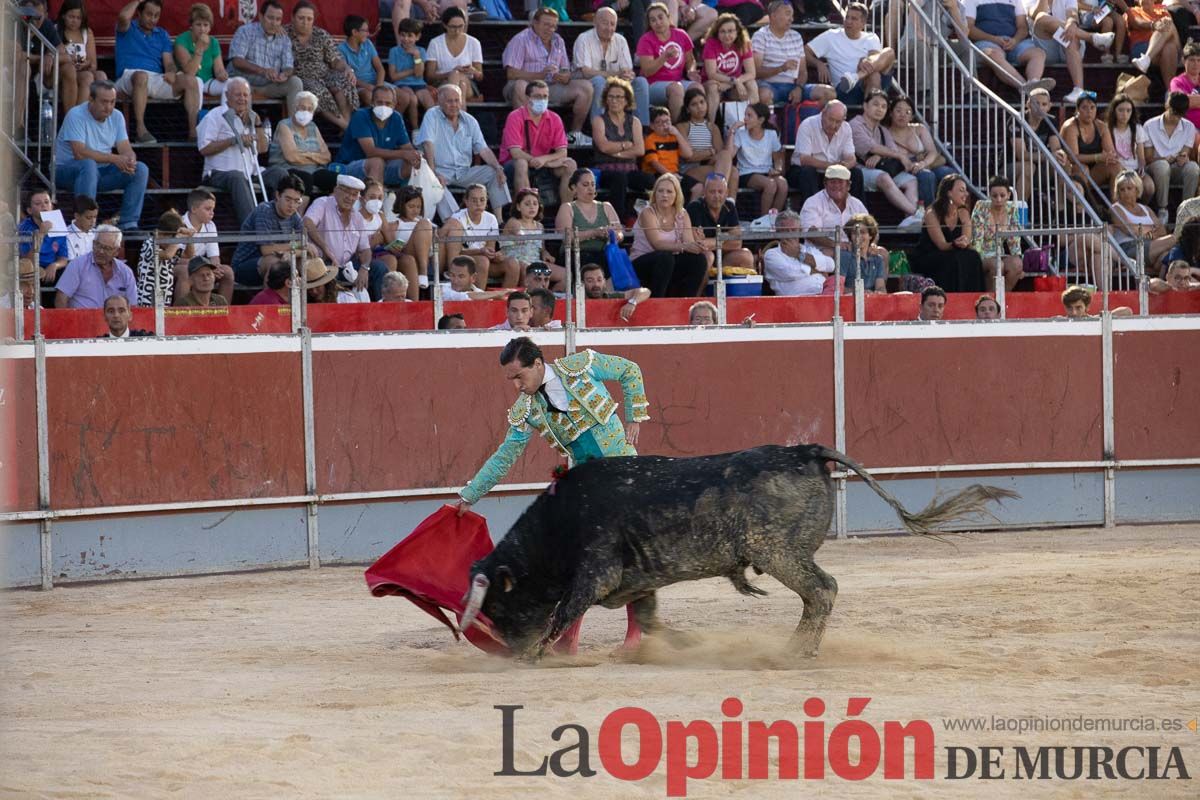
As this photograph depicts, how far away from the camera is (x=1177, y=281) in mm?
11266

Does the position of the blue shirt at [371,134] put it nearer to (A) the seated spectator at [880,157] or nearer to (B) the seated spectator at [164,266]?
(B) the seated spectator at [164,266]

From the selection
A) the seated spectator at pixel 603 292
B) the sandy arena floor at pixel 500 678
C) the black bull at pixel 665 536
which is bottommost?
the sandy arena floor at pixel 500 678

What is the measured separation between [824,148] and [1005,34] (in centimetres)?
295

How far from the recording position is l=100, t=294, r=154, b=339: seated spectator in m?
9.08

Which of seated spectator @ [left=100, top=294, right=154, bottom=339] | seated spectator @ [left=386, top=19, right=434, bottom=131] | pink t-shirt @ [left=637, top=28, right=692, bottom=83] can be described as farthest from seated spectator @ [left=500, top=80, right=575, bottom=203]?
seated spectator @ [left=100, top=294, right=154, bottom=339]

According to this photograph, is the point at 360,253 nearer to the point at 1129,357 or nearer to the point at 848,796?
the point at 1129,357

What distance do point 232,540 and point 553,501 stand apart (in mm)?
3384

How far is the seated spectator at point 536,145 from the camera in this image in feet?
38.6

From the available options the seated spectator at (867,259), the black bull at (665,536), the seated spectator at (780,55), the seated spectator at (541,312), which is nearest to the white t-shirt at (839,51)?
the seated spectator at (780,55)

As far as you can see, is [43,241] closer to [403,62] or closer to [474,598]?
[403,62]

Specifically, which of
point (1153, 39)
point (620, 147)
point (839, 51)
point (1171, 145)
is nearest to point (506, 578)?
point (620, 147)

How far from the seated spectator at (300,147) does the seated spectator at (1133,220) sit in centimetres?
586

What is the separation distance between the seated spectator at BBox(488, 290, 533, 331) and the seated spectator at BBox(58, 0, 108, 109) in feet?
11.0

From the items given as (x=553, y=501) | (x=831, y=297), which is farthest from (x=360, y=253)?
(x=553, y=501)
